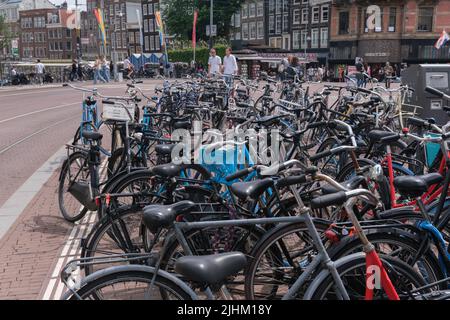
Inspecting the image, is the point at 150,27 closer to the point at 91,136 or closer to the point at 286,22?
the point at 286,22

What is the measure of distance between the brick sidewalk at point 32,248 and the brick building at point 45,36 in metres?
80.3

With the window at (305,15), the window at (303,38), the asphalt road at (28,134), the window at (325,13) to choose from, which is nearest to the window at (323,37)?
the window at (325,13)

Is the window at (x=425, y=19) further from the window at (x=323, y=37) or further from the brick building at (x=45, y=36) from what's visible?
the brick building at (x=45, y=36)

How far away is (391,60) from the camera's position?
132ft

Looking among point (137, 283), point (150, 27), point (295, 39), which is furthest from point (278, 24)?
point (137, 283)

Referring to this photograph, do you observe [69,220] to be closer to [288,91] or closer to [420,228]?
[420,228]

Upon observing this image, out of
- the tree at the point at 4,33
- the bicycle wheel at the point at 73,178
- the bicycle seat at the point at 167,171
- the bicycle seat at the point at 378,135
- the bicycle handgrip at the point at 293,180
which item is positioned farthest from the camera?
the tree at the point at 4,33

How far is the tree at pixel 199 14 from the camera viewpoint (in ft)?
173

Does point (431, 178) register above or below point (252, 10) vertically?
below

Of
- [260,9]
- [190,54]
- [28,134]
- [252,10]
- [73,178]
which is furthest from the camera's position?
[252,10]

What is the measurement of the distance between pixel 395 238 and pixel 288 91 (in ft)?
32.1

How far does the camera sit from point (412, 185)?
8.59ft

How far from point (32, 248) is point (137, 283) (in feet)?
8.88
